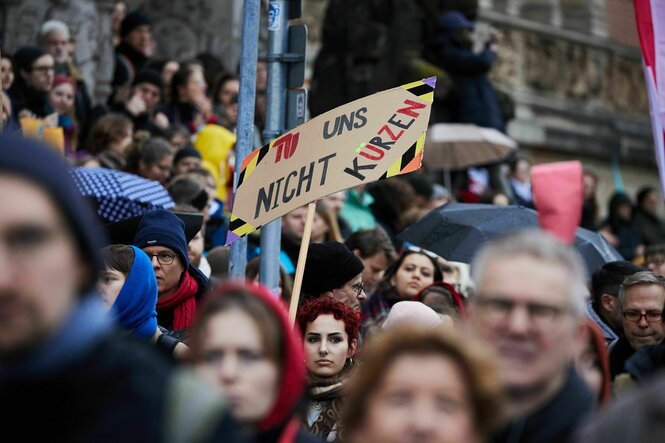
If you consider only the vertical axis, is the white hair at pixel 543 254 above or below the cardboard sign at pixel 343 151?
below

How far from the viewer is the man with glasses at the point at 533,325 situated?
13.1 feet

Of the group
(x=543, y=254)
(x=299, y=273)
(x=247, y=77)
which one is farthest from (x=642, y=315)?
(x=543, y=254)

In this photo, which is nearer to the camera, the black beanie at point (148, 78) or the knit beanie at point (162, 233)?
the knit beanie at point (162, 233)

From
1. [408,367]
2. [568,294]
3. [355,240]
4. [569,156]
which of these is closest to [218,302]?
[408,367]

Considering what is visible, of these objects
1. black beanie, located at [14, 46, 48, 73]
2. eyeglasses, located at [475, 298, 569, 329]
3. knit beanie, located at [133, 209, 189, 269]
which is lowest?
eyeglasses, located at [475, 298, 569, 329]

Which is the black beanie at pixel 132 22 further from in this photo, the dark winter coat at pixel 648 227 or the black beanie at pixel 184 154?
the dark winter coat at pixel 648 227

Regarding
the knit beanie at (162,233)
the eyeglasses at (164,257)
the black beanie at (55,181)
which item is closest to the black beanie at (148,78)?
the knit beanie at (162,233)

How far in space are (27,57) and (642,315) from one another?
5.61m

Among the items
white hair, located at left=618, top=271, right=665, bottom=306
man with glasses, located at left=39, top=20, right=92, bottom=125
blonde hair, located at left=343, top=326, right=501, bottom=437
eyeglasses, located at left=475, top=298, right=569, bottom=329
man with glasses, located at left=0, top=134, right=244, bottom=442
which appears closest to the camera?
man with glasses, located at left=0, top=134, right=244, bottom=442

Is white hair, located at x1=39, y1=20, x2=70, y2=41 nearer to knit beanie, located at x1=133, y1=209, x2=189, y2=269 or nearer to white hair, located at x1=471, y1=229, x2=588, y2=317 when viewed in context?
knit beanie, located at x1=133, y1=209, x2=189, y2=269

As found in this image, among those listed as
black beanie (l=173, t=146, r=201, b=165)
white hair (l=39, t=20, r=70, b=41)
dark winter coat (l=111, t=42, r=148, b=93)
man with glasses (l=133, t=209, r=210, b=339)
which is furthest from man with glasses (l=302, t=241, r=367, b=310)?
dark winter coat (l=111, t=42, r=148, b=93)

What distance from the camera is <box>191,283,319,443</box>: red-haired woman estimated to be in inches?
159

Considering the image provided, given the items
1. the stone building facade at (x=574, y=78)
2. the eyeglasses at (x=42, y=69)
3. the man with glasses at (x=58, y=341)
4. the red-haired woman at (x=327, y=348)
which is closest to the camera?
the man with glasses at (x=58, y=341)

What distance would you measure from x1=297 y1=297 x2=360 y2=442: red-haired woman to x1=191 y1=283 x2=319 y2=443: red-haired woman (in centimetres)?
303
